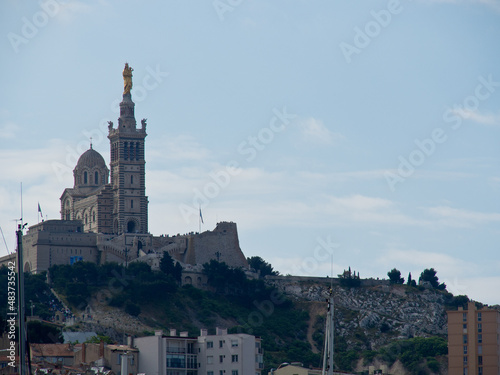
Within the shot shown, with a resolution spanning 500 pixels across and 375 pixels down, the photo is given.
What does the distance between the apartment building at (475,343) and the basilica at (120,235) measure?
60025mm

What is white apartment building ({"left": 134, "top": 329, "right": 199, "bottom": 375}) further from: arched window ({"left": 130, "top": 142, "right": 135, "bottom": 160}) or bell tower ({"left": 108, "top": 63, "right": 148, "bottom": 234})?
arched window ({"left": 130, "top": 142, "right": 135, "bottom": 160})

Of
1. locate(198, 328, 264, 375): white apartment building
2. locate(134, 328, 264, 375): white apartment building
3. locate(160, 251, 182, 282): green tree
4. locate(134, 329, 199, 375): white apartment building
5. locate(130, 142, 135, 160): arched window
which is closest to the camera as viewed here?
locate(134, 329, 199, 375): white apartment building

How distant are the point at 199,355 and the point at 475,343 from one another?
36686mm

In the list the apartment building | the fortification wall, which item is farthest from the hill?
the apartment building

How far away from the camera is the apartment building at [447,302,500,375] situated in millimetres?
137625

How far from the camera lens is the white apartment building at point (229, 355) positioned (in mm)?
112562

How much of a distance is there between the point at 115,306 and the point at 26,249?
19461mm

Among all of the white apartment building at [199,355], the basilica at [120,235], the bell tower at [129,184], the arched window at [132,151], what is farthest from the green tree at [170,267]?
the white apartment building at [199,355]

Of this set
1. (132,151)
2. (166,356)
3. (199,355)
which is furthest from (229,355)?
(132,151)

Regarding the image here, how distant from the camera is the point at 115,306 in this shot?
178 meters

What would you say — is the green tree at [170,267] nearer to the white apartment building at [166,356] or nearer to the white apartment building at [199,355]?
the white apartment building at [199,355]

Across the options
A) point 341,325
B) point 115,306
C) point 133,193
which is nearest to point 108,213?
point 133,193

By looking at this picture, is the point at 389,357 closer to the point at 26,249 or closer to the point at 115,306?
the point at 115,306

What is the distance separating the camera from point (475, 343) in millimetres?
139250
